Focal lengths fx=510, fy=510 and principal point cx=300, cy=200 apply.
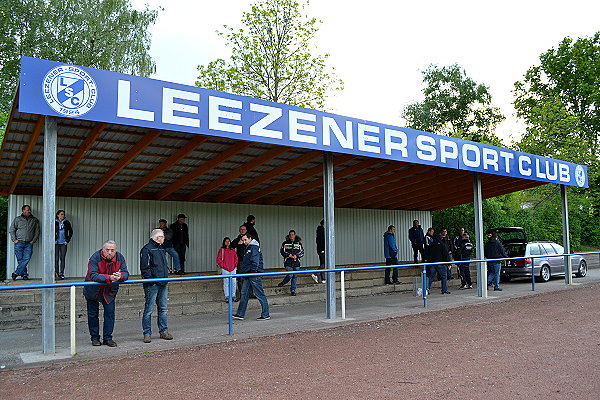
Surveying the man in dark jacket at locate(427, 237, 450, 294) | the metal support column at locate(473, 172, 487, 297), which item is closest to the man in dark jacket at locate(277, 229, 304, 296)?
the man in dark jacket at locate(427, 237, 450, 294)

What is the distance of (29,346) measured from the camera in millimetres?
7312

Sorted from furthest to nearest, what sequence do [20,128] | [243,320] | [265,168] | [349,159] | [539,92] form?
1. [539,92]
2. [265,168]
3. [349,159]
4. [243,320]
5. [20,128]

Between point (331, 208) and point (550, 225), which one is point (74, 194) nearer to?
point (331, 208)

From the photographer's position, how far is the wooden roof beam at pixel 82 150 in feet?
25.6

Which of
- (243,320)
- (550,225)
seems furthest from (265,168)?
(550,225)

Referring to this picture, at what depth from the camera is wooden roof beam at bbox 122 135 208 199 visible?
29.6 ft

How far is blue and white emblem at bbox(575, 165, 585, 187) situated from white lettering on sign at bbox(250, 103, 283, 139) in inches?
474

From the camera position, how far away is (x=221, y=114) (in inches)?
317

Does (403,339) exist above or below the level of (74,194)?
below

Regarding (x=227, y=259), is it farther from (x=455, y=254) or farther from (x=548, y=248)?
(x=548, y=248)

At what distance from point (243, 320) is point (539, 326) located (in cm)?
511

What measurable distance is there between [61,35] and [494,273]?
24.7 meters

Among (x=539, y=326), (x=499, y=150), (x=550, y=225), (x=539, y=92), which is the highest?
(x=539, y=92)

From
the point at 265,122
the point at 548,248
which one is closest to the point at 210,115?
the point at 265,122
